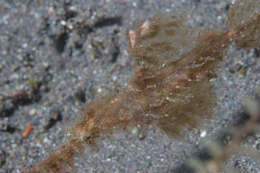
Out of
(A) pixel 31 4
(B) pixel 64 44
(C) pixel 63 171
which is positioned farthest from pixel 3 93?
(C) pixel 63 171

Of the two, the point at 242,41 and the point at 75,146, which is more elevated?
the point at 242,41

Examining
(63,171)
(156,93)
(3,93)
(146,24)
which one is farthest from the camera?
(3,93)

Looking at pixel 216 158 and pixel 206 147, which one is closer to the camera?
pixel 216 158

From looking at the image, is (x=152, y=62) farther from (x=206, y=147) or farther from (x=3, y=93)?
(x=3, y=93)

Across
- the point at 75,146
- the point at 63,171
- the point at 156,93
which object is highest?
the point at 156,93

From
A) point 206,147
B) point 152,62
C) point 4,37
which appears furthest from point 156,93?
point 4,37

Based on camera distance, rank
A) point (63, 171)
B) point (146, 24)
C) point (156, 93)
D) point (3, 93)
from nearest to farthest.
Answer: point (63, 171), point (156, 93), point (146, 24), point (3, 93)

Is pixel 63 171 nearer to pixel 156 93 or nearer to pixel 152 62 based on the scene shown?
pixel 156 93
